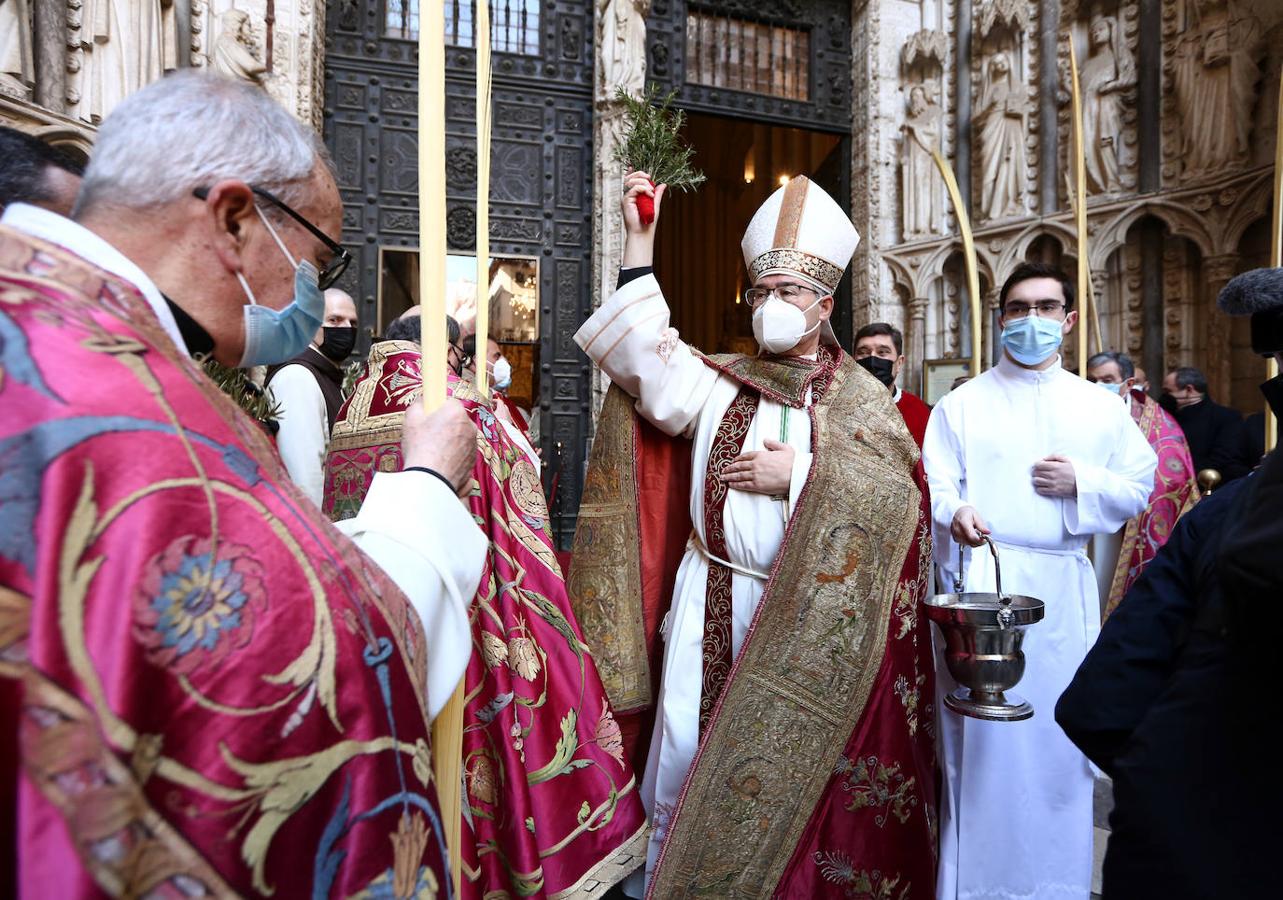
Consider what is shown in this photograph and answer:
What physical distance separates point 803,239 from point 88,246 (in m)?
1.97

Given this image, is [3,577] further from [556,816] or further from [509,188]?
[509,188]

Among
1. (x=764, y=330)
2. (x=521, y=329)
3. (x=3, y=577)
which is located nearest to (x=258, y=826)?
(x=3, y=577)

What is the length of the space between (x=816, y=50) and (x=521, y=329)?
4252mm

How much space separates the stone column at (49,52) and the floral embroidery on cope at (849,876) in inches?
197

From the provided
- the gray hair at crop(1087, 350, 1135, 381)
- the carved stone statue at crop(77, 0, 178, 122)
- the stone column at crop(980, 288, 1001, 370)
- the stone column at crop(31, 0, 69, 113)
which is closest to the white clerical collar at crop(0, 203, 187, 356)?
the stone column at crop(31, 0, 69, 113)

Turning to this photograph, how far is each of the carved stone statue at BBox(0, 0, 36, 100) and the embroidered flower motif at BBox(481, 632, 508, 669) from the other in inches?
148

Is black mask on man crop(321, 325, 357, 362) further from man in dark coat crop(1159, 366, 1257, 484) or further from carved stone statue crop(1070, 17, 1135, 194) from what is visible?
carved stone statue crop(1070, 17, 1135, 194)

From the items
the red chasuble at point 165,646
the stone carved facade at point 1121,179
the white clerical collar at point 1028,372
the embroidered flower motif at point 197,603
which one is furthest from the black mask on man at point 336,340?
the stone carved facade at point 1121,179

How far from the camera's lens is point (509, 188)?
7895 millimetres

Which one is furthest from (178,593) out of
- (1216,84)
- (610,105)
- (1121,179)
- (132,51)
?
(1121,179)

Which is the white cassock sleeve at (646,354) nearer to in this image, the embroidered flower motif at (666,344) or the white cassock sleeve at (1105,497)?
the embroidered flower motif at (666,344)

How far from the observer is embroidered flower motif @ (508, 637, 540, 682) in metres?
1.99

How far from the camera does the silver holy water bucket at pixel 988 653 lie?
2.12 m

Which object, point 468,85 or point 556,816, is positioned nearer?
point 556,816
